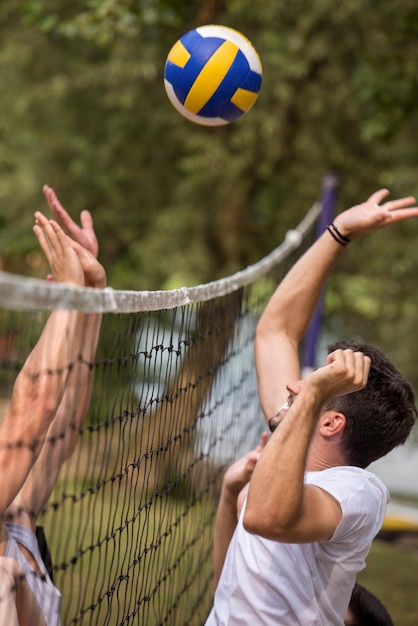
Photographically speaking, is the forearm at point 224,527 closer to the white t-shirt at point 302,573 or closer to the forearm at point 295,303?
the forearm at point 295,303

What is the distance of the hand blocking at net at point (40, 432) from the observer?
2.48m

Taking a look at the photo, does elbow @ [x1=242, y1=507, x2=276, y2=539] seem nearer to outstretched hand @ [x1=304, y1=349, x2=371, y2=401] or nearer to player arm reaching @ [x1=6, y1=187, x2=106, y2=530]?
outstretched hand @ [x1=304, y1=349, x2=371, y2=401]

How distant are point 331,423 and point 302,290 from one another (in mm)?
943

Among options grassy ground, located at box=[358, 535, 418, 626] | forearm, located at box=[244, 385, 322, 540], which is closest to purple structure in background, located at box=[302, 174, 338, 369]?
grassy ground, located at box=[358, 535, 418, 626]

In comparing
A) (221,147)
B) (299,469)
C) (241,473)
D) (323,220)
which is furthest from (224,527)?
(221,147)

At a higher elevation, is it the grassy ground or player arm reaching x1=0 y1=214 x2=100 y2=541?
player arm reaching x1=0 y1=214 x2=100 y2=541

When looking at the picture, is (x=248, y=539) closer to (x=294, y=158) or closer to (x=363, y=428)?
(x=363, y=428)

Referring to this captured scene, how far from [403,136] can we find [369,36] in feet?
3.52

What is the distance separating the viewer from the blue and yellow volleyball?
442cm

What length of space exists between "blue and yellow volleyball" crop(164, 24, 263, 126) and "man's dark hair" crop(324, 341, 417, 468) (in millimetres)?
2126

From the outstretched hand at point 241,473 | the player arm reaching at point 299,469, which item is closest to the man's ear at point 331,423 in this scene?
the player arm reaching at point 299,469

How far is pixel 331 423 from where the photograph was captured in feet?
8.39

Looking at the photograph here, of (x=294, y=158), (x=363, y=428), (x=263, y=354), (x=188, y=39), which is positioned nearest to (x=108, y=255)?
(x=294, y=158)

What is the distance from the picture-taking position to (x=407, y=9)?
9062 mm
